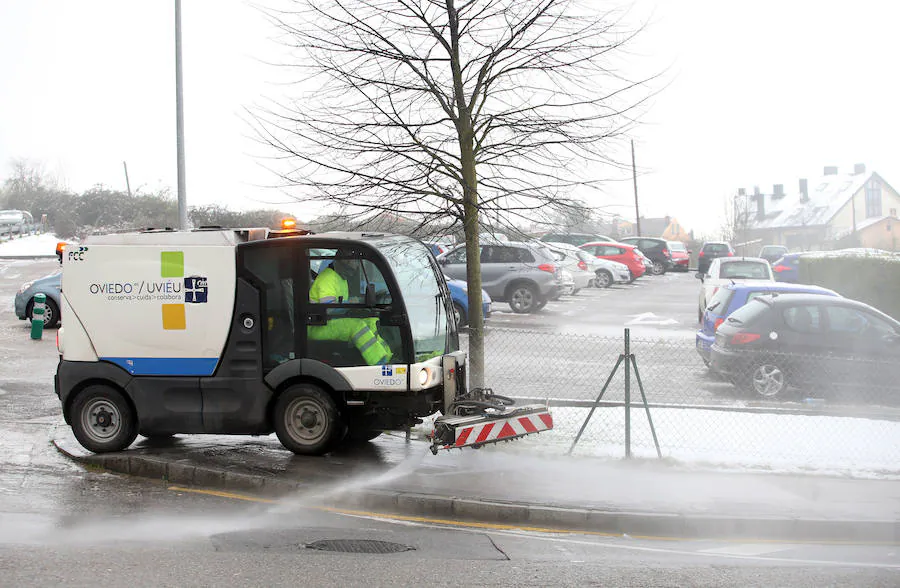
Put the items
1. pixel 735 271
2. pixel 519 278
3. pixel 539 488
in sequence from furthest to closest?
pixel 519 278 → pixel 735 271 → pixel 539 488

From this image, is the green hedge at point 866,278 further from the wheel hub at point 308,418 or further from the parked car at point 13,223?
the parked car at point 13,223

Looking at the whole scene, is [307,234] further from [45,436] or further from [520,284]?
[520,284]

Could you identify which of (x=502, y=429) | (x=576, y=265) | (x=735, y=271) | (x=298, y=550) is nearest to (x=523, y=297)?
(x=735, y=271)

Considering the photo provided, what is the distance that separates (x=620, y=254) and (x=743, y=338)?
→ 24.1 metres

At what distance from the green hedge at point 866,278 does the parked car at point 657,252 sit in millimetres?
18172

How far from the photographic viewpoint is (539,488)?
8.17 meters

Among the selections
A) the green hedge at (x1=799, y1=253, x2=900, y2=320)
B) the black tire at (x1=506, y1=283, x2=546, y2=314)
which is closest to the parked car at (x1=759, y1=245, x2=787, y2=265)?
the green hedge at (x1=799, y1=253, x2=900, y2=320)

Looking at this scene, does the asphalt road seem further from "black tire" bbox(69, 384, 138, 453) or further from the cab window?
the cab window

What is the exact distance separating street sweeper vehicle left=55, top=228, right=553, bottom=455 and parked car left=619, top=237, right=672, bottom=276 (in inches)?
1457

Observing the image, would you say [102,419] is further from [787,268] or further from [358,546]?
[787,268]

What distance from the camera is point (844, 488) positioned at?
8.40m

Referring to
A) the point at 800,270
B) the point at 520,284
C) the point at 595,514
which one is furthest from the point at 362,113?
the point at 800,270

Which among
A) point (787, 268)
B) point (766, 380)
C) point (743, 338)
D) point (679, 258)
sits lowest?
point (766, 380)

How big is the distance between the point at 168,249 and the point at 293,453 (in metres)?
2.33
